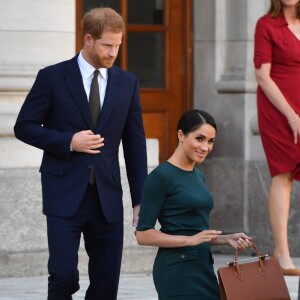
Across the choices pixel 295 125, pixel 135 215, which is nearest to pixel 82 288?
pixel 295 125

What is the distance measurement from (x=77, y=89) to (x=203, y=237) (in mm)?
1364

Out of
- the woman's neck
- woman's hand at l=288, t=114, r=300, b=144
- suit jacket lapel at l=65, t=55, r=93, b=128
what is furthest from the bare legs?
suit jacket lapel at l=65, t=55, r=93, b=128

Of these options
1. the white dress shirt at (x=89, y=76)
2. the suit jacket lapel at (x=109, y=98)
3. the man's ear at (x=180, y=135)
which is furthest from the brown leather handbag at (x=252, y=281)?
the white dress shirt at (x=89, y=76)

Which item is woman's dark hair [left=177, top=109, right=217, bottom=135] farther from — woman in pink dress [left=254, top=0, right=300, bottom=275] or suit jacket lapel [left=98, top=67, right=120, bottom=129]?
woman in pink dress [left=254, top=0, right=300, bottom=275]

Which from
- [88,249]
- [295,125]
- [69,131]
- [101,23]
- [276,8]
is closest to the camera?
[101,23]

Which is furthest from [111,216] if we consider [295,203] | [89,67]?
[295,203]

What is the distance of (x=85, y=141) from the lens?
21.4 ft

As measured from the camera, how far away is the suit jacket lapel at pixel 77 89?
Result: 21.8ft

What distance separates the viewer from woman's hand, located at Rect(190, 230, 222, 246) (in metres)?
5.65

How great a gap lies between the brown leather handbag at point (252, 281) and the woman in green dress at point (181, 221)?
18cm

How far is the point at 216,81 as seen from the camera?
36.4ft

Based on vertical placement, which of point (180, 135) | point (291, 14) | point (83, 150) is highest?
point (291, 14)

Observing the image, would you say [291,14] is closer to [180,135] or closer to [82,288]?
[82,288]

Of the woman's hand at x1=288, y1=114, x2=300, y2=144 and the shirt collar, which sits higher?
the shirt collar
